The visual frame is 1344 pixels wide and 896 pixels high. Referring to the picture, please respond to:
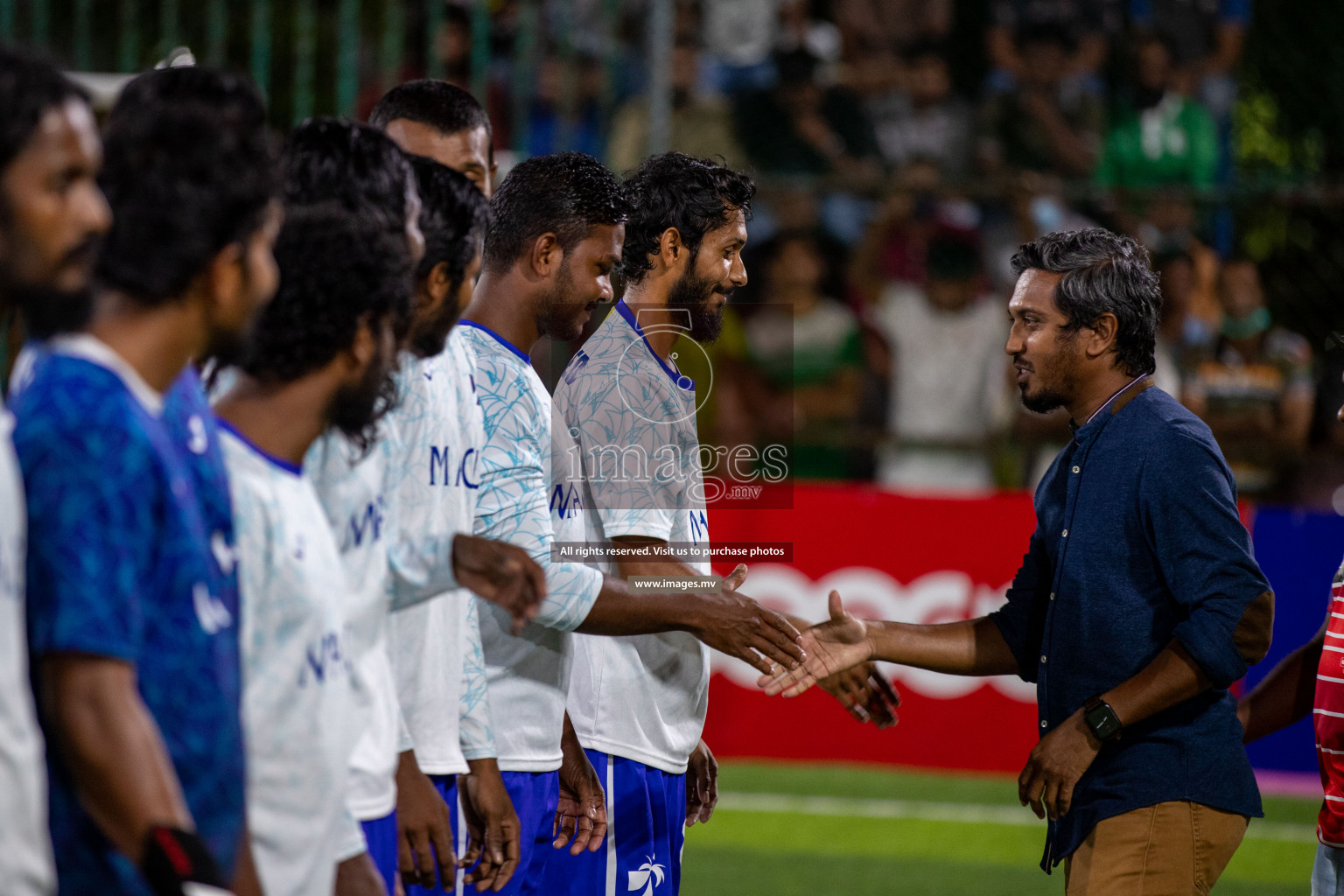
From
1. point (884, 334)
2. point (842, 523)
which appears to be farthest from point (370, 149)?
point (884, 334)

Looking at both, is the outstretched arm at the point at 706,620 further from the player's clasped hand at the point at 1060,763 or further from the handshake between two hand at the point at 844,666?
the player's clasped hand at the point at 1060,763

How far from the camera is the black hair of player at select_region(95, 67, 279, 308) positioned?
2002 mm

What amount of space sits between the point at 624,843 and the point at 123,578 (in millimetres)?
2191

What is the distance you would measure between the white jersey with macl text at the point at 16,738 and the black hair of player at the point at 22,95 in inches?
14.9

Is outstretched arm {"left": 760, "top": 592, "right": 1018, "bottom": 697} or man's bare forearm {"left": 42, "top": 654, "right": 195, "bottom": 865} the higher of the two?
man's bare forearm {"left": 42, "top": 654, "right": 195, "bottom": 865}

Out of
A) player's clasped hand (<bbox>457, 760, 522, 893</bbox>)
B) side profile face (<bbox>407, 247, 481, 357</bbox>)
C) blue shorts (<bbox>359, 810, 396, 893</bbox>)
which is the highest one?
side profile face (<bbox>407, 247, 481, 357</bbox>)

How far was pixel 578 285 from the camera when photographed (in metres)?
3.70

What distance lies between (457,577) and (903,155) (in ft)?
26.7

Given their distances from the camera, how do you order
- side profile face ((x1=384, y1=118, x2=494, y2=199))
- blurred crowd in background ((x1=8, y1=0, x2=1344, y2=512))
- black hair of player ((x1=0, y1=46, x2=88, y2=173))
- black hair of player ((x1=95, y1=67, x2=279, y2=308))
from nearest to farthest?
black hair of player ((x1=0, y1=46, x2=88, y2=173)) → black hair of player ((x1=95, y1=67, x2=279, y2=308)) → side profile face ((x1=384, y1=118, x2=494, y2=199)) → blurred crowd in background ((x1=8, y1=0, x2=1344, y2=512))

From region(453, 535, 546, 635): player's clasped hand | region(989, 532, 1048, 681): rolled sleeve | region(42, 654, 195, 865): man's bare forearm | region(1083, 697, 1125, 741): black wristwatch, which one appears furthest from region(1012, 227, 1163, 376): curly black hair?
region(42, 654, 195, 865): man's bare forearm

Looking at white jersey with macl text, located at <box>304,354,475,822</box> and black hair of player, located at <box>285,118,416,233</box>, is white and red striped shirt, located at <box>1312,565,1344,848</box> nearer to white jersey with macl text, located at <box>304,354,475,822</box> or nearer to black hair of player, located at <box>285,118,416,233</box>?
white jersey with macl text, located at <box>304,354,475,822</box>

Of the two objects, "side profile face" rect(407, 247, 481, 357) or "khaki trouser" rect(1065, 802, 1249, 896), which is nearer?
"side profile face" rect(407, 247, 481, 357)

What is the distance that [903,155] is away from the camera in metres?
10.2

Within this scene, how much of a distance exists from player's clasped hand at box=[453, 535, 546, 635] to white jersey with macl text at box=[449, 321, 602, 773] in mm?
646
